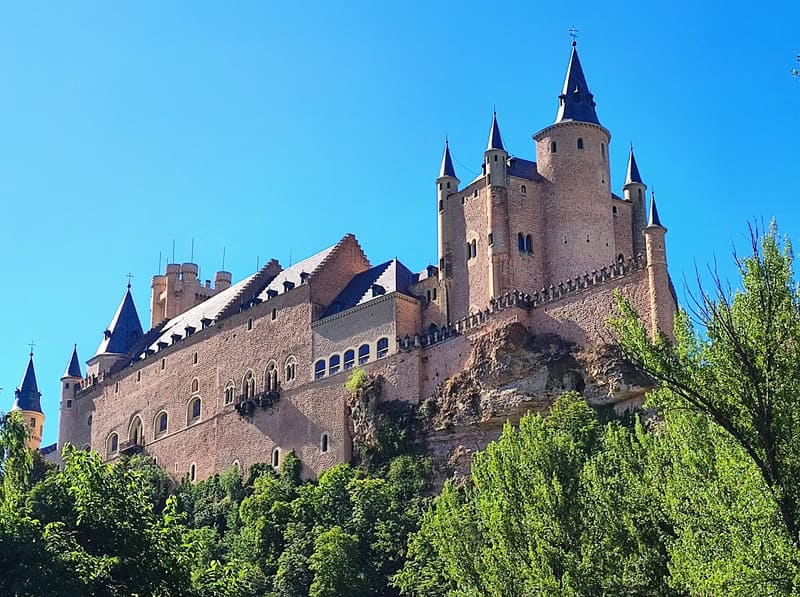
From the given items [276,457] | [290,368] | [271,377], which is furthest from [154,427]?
[276,457]

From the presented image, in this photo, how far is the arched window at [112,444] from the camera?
95.9 meters

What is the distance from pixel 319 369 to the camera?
77312mm

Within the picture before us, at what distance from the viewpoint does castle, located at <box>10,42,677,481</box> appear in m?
66.4

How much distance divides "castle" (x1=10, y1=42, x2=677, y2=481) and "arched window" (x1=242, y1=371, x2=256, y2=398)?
10cm

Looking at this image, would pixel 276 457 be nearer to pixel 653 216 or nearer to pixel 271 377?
pixel 271 377

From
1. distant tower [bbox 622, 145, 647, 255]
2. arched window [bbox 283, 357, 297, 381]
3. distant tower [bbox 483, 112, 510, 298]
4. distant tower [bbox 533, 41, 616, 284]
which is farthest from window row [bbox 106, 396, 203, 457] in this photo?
distant tower [bbox 622, 145, 647, 255]

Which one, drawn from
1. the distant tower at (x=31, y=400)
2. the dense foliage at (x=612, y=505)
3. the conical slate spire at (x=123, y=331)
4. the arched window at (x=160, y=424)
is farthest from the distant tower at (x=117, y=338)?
the dense foliage at (x=612, y=505)

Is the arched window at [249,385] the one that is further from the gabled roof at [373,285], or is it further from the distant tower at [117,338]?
the distant tower at [117,338]

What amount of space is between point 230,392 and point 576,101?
97.1 ft

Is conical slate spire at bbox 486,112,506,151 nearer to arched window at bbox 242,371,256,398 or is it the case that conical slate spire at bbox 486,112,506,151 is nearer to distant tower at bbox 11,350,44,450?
arched window at bbox 242,371,256,398

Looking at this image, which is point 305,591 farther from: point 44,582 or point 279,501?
point 44,582

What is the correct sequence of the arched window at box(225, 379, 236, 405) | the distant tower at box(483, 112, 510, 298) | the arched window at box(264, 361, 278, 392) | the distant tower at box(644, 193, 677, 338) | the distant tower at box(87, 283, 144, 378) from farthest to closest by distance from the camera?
1. the distant tower at box(87, 283, 144, 378)
2. the arched window at box(225, 379, 236, 405)
3. the arched window at box(264, 361, 278, 392)
4. the distant tower at box(483, 112, 510, 298)
5. the distant tower at box(644, 193, 677, 338)

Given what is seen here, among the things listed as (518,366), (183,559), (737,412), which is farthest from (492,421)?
(737,412)

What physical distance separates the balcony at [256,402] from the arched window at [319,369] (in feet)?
10.6
